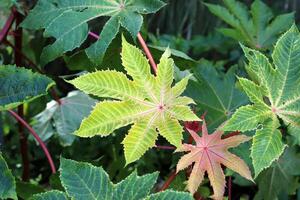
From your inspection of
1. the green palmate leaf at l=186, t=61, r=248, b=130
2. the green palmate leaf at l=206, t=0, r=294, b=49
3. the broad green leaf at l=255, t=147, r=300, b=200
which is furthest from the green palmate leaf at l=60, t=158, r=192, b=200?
the green palmate leaf at l=206, t=0, r=294, b=49

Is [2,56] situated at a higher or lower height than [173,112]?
lower

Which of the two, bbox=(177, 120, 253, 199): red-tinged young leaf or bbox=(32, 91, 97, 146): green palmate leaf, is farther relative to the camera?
bbox=(32, 91, 97, 146): green palmate leaf

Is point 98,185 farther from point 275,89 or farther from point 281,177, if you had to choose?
point 281,177

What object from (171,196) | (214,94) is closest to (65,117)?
(214,94)

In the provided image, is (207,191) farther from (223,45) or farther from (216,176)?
(223,45)

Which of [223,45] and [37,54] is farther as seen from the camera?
[223,45]

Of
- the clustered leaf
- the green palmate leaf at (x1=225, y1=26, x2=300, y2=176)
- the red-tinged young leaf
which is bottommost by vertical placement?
the clustered leaf

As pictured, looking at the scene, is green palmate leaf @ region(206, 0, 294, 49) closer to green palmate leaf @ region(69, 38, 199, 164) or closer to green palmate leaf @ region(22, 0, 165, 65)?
green palmate leaf @ region(22, 0, 165, 65)

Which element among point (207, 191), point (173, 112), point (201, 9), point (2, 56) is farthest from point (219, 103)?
point (201, 9)
